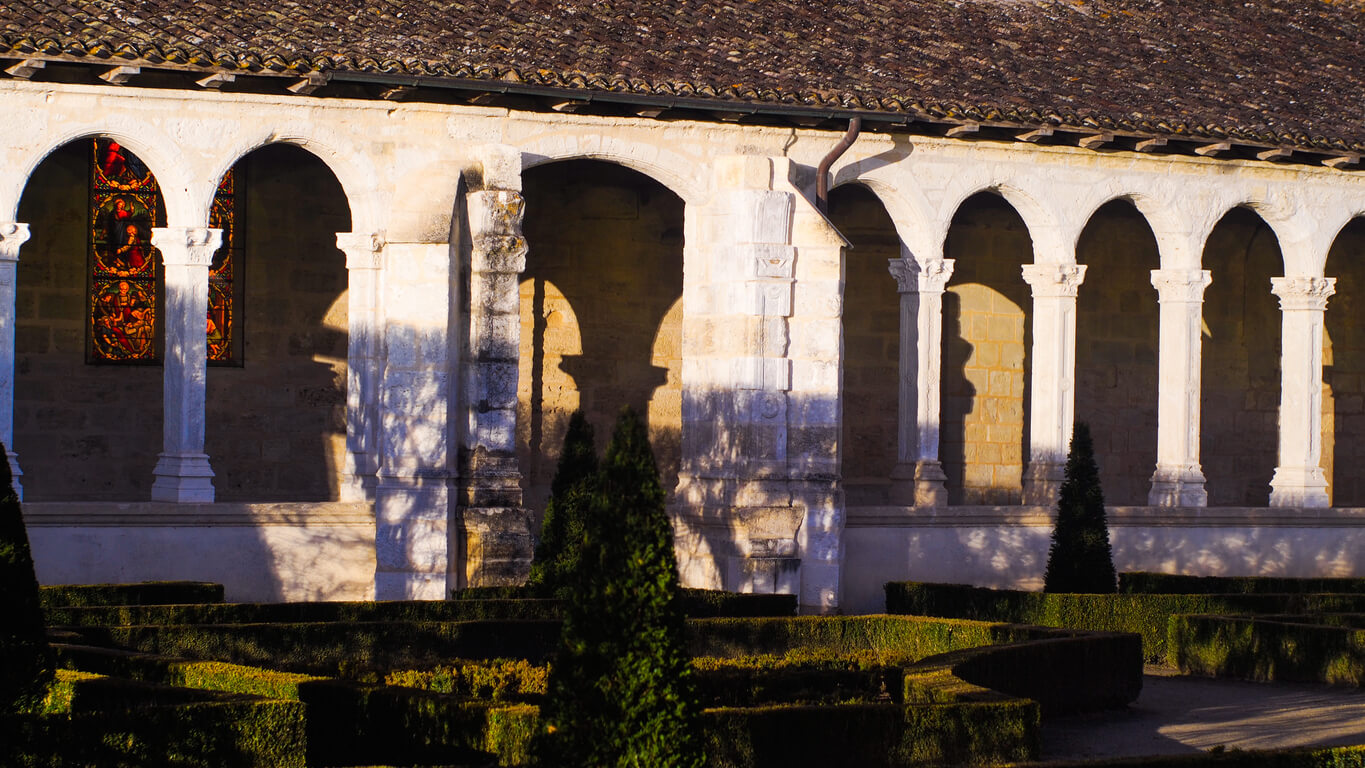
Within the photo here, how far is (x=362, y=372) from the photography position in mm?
16844

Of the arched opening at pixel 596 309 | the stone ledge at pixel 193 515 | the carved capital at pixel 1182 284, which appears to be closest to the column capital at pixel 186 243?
the stone ledge at pixel 193 515

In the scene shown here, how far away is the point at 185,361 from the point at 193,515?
1295 mm

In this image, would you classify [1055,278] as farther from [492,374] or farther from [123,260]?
[123,260]

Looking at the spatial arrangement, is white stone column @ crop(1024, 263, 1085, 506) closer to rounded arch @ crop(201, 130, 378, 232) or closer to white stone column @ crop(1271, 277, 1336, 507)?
white stone column @ crop(1271, 277, 1336, 507)

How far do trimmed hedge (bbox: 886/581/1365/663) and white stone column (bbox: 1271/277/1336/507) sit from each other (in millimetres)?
4006

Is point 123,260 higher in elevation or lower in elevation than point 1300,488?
higher

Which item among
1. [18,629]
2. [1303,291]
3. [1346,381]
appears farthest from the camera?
[1346,381]

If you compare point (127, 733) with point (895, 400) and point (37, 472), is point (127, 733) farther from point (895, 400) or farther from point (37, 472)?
point (895, 400)

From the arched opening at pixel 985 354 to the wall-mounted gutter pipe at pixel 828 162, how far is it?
542 centimetres

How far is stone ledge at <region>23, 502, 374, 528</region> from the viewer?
15266 mm

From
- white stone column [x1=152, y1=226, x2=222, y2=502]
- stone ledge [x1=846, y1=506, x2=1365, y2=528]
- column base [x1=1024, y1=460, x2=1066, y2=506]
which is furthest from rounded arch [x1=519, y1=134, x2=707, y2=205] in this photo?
column base [x1=1024, y1=460, x2=1066, y2=506]

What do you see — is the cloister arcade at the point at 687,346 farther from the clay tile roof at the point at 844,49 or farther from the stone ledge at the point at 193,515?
the clay tile roof at the point at 844,49

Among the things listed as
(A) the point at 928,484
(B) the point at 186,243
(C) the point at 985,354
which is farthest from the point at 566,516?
(C) the point at 985,354

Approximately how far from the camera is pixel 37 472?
18938mm
